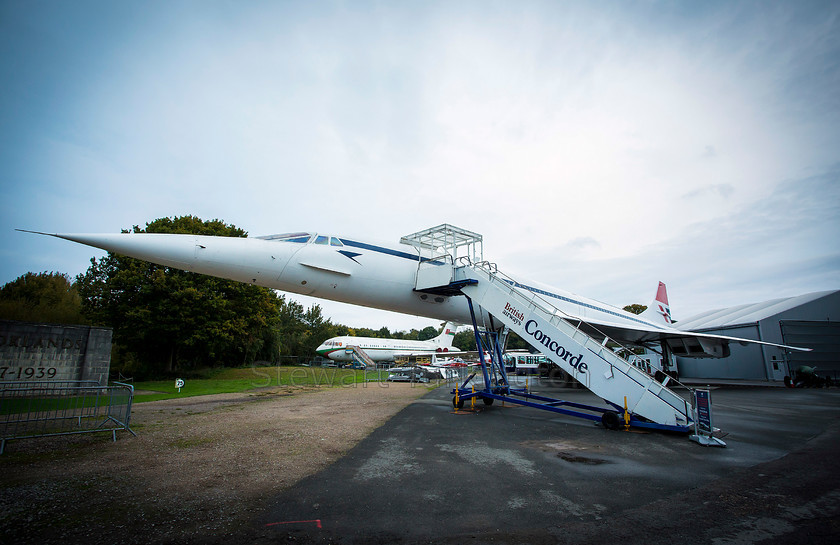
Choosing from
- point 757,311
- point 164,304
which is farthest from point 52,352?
point 757,311

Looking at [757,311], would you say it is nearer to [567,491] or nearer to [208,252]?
[567,491]

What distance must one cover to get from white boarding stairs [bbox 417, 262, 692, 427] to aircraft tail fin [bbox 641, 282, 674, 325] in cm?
1822

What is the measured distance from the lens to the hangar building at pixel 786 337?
22.3 meters

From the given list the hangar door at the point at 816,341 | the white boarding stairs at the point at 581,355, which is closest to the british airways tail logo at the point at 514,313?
the white boarding stairs at the point at 581,355

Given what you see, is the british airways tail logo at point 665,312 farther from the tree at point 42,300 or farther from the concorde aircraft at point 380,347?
the tree at point 42,300

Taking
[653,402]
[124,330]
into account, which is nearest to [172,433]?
[653,402]

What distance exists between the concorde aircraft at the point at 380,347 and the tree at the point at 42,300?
20759 millimetres

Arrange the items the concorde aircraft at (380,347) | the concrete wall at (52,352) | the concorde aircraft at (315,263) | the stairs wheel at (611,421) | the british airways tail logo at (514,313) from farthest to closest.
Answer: the concorde aircraft at (380,347) < the concrete wall at (52,352) < the british airways tail logo at (514,313) < the stairs wheel at (611,421) < the concorde aircraft at (315,263)

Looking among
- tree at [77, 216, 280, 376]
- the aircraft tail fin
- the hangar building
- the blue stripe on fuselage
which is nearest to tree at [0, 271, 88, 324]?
tree at [77, 216, 280, 376]

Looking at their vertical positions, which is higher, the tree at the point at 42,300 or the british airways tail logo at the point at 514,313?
the tree at the point at 42,300

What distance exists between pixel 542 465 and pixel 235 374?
26.7 m

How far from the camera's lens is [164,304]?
22172 millimetres

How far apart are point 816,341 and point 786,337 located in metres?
1.98

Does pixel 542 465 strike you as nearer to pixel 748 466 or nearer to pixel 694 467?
pixel 694 467
